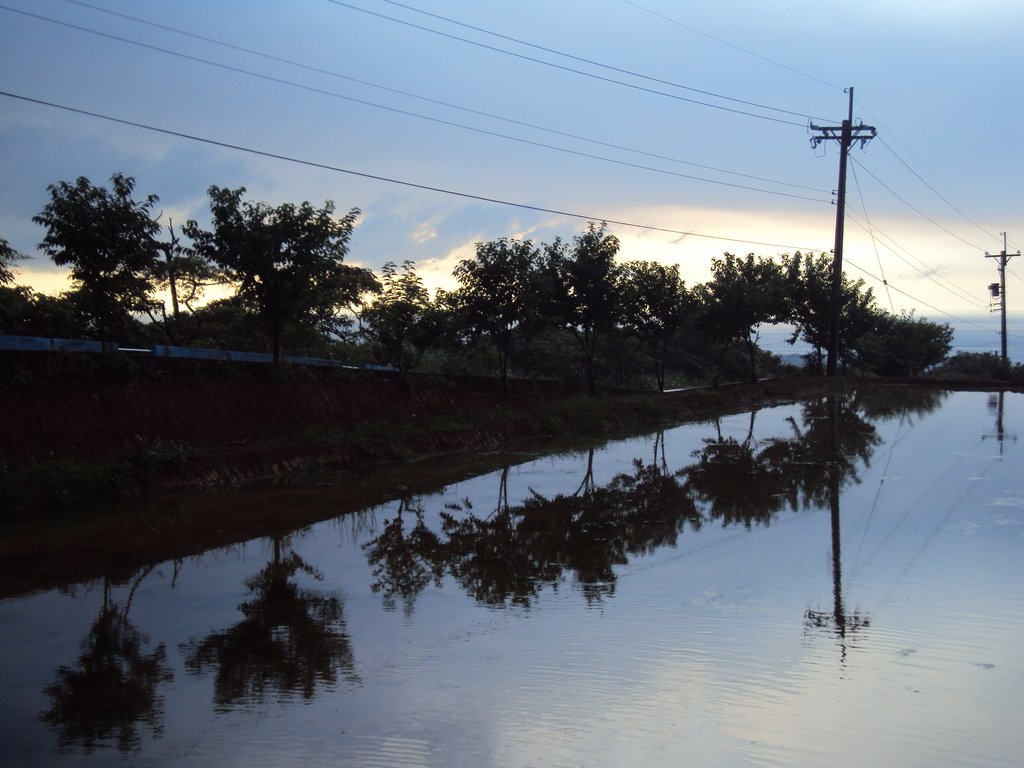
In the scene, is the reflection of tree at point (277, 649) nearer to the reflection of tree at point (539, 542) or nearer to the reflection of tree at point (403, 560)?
the reflection of tree at point (403, 560)

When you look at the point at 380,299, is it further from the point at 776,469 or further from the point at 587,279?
the point at 776,469

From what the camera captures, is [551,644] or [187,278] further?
[187,278]

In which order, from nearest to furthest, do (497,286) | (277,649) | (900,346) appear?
(277,649) → (497,286) → (900,346)

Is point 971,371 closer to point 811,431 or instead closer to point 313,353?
point 811,431

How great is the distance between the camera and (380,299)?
99.0 feet

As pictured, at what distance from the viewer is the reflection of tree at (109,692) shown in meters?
5.69

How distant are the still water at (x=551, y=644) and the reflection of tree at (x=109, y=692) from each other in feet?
0.08

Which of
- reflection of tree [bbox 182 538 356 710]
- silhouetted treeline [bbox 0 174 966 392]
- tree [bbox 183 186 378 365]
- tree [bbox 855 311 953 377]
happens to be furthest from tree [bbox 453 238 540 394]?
tree [bbox 855 311 953 377]

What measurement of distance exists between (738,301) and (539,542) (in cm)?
3222

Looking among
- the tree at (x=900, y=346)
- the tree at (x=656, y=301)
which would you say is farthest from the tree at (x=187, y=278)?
the tree at (x=900, y=346)

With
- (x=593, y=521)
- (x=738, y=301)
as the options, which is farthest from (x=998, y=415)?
(x=593, y=521)

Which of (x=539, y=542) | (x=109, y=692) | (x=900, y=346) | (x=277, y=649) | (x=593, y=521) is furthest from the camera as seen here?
(x=900, y=346)

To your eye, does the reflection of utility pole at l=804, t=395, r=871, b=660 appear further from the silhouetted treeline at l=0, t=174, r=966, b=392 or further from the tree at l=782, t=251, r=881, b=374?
the tree at l=782, t=251, r=881, b=374

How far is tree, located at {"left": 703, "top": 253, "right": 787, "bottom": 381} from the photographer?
41.4 meters
